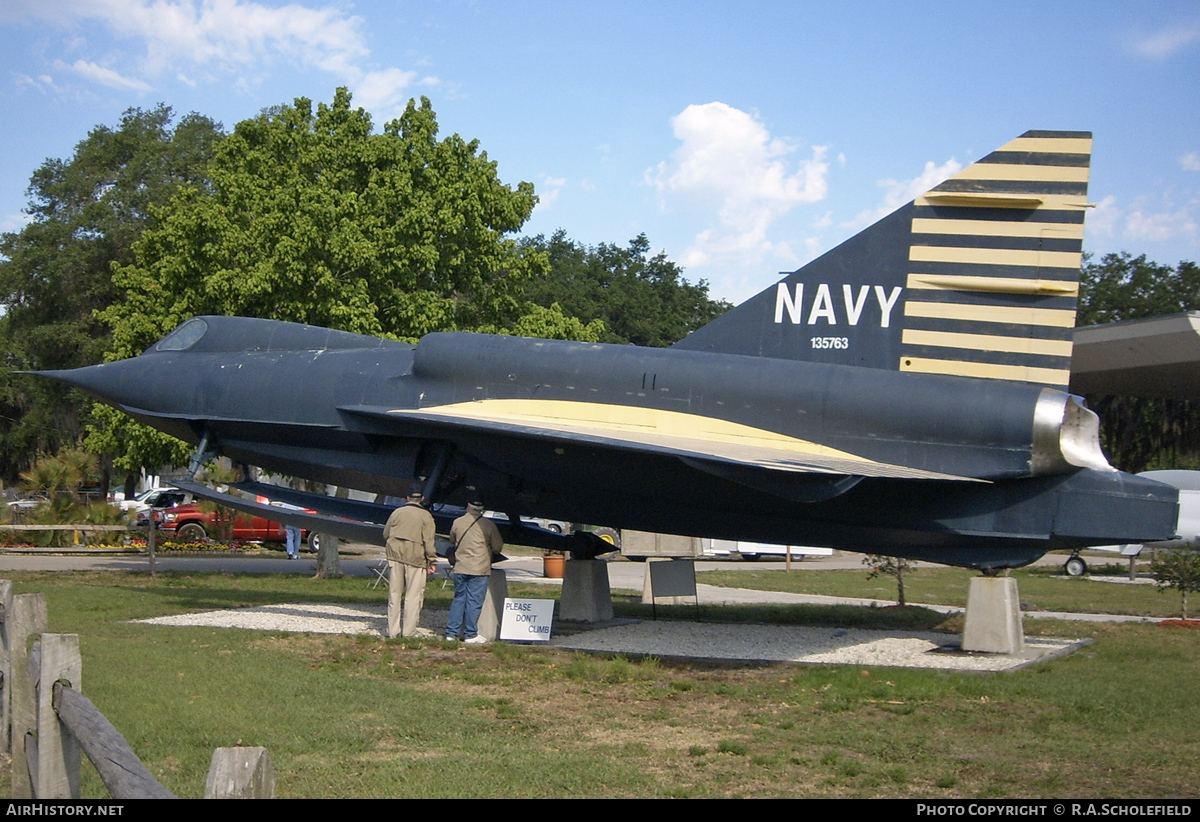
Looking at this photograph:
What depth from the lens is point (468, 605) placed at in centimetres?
1273

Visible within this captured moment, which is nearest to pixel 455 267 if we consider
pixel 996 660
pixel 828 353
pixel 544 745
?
pixel 828 353

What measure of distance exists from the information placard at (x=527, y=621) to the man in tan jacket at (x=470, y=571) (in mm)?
327

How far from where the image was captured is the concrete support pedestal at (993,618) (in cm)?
1194

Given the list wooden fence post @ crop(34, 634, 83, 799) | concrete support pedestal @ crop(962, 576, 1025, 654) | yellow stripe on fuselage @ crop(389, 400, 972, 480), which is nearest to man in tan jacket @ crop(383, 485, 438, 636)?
yellow stripe on fuselage @ crop(389, 400, 972, 480)

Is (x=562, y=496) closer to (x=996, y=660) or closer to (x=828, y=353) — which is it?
(x=828, y=353)

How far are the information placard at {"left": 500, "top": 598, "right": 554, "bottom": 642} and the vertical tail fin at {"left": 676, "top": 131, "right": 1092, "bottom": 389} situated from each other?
4.18 m

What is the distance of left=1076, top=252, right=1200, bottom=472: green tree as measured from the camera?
45469 millimetres

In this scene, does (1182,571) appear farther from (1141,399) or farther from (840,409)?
(1141,399)

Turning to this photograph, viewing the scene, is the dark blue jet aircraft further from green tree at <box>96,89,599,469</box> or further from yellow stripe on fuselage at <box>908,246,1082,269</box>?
green tree at <box>96,89,599,469</box>

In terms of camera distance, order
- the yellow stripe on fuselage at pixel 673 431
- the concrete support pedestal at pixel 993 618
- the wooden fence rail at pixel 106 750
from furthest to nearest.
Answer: the concrete support pedestal at pixel 993 618
the yellow stripe on fuselage at pixel 673 431
the wooden fence rail at pixel 106 750

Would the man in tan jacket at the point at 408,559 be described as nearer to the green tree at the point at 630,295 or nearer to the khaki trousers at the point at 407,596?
the khaki trousers at the point at 407,596

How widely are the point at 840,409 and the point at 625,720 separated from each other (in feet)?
15.3

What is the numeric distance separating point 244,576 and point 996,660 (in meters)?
15.5

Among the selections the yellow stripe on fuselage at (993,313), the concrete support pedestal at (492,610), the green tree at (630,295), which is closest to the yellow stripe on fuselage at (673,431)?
the yellow stripe on fuselage at (993,313)
